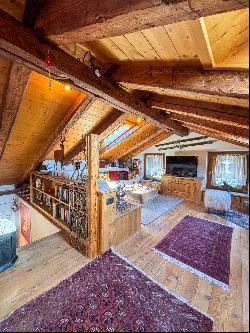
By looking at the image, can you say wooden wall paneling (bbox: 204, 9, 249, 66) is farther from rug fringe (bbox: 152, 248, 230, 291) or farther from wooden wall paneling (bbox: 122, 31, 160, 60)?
rug fringe (bbox: 152, 248, 230, 291)

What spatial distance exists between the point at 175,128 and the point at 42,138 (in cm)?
353

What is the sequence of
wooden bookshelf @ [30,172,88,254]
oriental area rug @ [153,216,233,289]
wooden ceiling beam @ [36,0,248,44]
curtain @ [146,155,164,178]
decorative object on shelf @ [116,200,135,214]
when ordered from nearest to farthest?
wooden ceiling beam @ [36,0,248,44] → oriental area rug @ [153,216,233,289] → wooden bookshelf @ [30,172,88,254] → decorative object on shelf @ [116,200,135,214] → curtain @ [146,155,164,178]

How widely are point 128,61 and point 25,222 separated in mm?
6657

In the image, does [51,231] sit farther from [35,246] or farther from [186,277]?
[186,277]

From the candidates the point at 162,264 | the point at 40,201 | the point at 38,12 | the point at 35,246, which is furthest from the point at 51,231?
the point at 38,12

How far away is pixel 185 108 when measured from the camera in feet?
9.71

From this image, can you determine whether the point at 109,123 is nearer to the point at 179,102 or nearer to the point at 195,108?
the point at 179,102

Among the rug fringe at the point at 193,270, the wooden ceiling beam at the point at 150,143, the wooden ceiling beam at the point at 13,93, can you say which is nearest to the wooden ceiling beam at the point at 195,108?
the wooden ceiling beam at the point at 13,93

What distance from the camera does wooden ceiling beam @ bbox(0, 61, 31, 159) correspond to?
2.28 meters

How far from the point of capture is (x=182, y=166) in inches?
323

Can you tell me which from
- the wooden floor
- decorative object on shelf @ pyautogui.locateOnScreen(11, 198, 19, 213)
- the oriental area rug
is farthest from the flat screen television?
decorative object on shelf @ pyautogui.locateOnScreen(11, 198, 19, 213)

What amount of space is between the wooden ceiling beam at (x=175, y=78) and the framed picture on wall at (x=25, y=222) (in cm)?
592

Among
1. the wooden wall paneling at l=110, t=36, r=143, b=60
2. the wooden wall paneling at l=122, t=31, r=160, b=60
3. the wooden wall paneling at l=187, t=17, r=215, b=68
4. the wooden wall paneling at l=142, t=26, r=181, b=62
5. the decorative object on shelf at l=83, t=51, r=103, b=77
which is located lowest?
the wooden wall paneling at l=187, t=17, r=215, b=68

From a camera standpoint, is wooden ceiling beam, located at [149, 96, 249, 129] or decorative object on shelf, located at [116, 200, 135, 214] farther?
decorative object on shelf, located at [116, 200, 135, 214]
